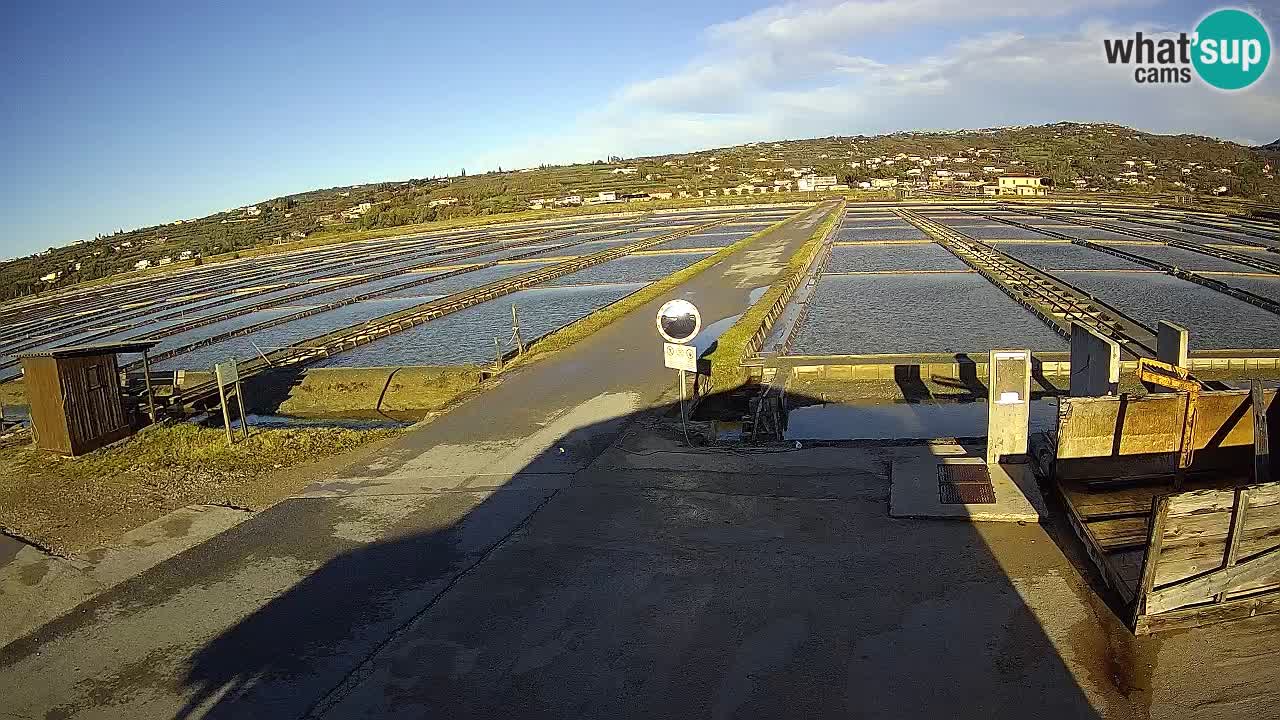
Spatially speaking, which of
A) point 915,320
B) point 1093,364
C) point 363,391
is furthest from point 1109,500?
point 363,391

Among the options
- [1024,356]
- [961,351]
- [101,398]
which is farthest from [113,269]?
[1024,356]

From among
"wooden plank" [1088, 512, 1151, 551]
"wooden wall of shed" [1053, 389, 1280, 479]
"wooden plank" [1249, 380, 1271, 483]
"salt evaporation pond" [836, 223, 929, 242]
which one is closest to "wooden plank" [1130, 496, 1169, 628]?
"wooden plank" [1088, 512, 1151, 551]

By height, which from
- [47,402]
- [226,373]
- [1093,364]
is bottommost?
[1093,364]

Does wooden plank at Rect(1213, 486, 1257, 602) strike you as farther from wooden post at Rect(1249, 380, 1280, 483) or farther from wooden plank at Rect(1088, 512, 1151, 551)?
wooden post at Rect(1249, 380, 1280, 483)

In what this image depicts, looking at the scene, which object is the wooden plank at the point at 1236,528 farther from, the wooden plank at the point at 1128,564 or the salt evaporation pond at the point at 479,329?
the salt evaporation pond at the point at 479,329

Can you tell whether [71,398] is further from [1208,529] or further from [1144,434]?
[1144,434]

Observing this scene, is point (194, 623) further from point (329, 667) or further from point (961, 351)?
point (961, 351)

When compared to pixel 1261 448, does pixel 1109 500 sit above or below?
below

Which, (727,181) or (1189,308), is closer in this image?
(1189,308)
